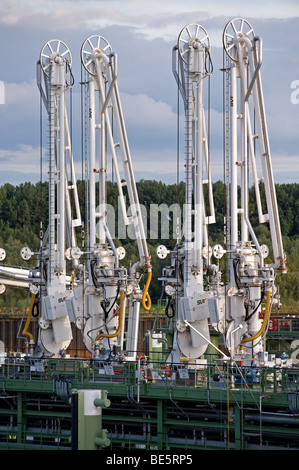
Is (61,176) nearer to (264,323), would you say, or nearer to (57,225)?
(57,225)

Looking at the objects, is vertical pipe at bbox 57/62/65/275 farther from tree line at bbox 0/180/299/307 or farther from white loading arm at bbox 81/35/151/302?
tree line at bbox 0/180/299/307

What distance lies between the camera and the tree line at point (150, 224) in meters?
80.2

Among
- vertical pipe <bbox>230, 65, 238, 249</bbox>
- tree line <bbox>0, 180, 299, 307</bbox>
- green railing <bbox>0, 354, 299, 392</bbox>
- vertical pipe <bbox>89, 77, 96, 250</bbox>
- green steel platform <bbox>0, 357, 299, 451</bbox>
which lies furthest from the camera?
tree line <bbox>0, 180, 299, 307</bbox>

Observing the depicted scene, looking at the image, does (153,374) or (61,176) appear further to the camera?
(61,176)

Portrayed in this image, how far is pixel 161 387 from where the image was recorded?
3472cm


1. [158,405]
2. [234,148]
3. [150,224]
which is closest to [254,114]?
[234,148]

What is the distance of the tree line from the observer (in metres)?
80.2

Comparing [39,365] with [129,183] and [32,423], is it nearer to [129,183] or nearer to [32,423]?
[32,423]

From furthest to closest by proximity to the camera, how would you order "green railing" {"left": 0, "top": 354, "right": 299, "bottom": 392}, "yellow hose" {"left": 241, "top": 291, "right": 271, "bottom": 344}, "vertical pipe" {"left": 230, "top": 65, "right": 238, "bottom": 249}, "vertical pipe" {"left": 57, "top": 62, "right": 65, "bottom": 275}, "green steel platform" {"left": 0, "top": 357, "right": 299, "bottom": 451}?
"vertical pipe" {"left": 57, "top": 62, "right": 65, "bottom": 275}
"vertical pipe" {"left": 230, "top": 65, "right": 238, "bottom": 249}
"yellow hose" {"left": 241, "top": 291, "right": 271, "bottom": 344}
"green railing" {"left": 0, "top": 354, "right": 299, "bottom": 392}
"green steel platform" {"left": 0, "top": 357, "right": 299, "bottom": 451}

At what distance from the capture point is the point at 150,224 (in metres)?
80.9

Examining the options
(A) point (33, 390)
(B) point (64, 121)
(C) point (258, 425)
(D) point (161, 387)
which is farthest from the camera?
(B) point (64, 121)

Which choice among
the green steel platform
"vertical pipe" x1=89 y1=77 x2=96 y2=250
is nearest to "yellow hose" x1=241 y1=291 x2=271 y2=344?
the green steel platform
